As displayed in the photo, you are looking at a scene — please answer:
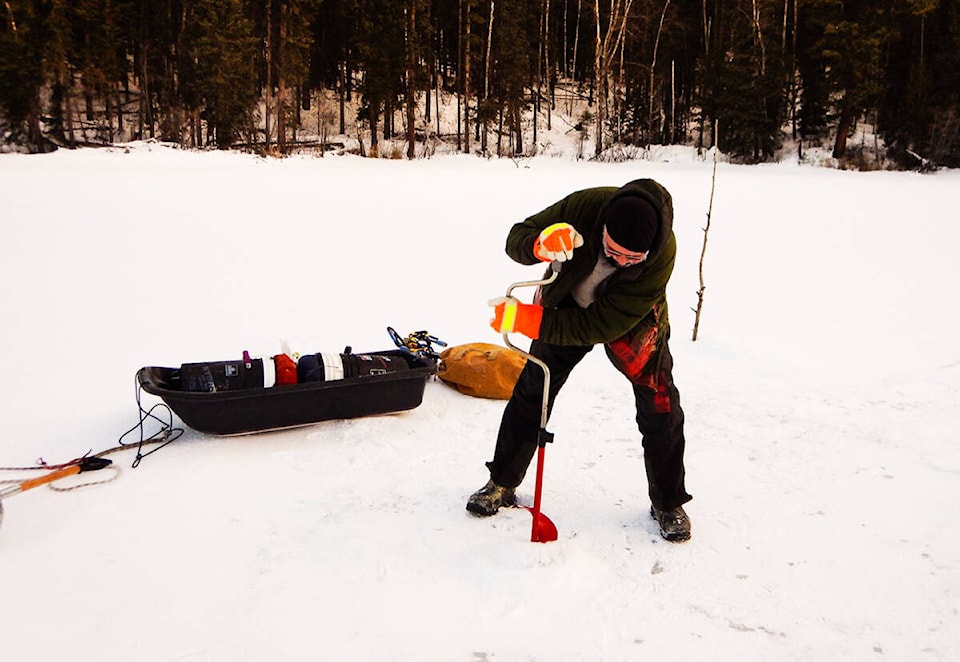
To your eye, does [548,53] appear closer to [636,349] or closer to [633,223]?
[636,349]

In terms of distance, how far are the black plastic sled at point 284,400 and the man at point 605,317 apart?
959mm

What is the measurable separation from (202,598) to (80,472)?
1247 mm

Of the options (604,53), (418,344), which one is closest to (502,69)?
(604,53)

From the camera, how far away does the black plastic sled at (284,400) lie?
10.5ft

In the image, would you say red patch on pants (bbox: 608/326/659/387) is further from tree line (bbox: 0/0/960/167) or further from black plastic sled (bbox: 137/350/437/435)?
tree line (bbox: 0/0/960/167)

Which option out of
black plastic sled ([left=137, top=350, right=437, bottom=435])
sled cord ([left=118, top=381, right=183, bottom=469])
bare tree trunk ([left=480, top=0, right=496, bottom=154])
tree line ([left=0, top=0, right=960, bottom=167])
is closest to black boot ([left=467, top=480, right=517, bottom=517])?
black plastic sled ([left=137, top=350, right=437, bottom=435])

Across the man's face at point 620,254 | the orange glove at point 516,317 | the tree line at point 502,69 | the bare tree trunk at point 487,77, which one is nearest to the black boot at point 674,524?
the orange glove at point 516,317

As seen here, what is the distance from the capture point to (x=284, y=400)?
3.35 m

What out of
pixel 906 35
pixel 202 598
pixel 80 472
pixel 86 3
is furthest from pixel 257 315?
pixel 906 35

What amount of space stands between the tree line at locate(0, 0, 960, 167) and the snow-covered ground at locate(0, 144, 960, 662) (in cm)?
1211

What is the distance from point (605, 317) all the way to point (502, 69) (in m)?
20.1

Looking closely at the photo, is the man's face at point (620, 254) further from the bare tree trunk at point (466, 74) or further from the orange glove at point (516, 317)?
the bare tree trunk at point (466, 74)

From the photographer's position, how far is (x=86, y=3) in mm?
18578

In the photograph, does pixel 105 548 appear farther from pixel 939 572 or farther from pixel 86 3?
pixel 86 3
